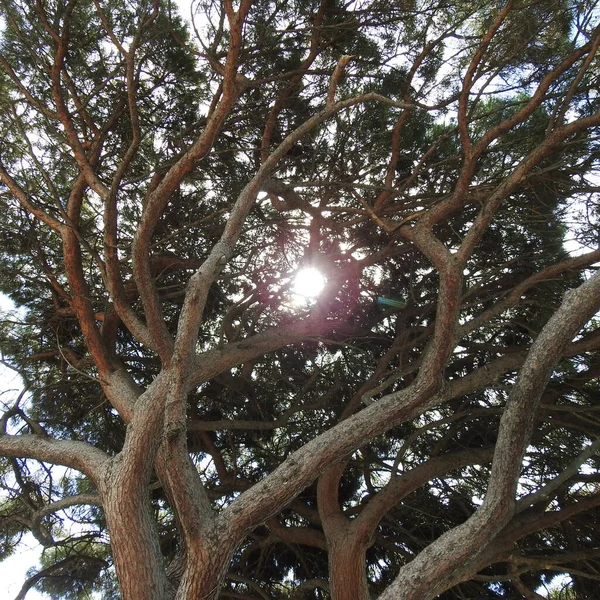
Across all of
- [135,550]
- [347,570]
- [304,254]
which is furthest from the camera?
[304,254]

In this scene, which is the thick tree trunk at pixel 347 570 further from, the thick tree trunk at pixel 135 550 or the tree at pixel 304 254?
the thick tree trunk at pixel 135 550

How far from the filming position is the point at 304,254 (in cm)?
479

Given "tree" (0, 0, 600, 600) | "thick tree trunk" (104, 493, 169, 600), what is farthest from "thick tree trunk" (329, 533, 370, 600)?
"thick tree trunk" (104, 493, 169, 600)

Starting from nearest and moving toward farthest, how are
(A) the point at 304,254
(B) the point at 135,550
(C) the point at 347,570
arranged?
(B) the point at 135,550 → (C) the point at 347,570 → (A) the point at 304,254

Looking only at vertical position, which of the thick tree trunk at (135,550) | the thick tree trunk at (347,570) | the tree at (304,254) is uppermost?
the tree at (304,254)

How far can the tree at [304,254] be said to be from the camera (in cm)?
377

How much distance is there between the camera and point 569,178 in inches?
175

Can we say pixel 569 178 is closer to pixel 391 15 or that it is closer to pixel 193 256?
pixel 391 15

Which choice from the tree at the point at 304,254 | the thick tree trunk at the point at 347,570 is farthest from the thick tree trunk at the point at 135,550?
the thick tree trunk at the point at 347,570

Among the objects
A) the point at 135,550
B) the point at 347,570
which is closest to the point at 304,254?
the point at 347,570

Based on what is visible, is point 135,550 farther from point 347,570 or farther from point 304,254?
point 304,254

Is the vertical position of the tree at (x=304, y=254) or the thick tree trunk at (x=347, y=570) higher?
the tree at (x=304, y=254)

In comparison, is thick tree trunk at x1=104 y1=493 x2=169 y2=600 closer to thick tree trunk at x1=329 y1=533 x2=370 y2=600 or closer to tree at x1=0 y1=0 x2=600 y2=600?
tree at x1=0 y1=0 x2=600 y2=600

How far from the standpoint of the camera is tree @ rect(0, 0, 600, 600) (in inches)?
148
